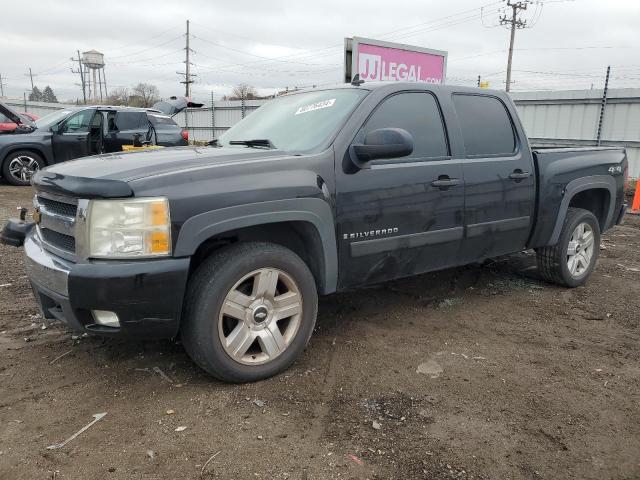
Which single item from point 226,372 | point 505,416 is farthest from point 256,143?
point 505,416

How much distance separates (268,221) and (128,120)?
9311mm

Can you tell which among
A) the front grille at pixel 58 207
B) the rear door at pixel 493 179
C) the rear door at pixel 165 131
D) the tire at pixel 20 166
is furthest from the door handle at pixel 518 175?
the tire at pixel 20 166

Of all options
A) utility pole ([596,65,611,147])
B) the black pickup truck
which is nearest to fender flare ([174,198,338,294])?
the black pickup truck

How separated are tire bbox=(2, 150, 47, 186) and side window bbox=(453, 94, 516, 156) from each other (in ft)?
30.4

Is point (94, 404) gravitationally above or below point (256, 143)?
below

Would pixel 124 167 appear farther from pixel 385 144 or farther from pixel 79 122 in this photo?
pixel 79 122

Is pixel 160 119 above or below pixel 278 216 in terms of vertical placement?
above

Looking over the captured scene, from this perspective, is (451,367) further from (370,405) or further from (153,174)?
(153,174)

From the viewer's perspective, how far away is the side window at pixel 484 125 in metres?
4.17

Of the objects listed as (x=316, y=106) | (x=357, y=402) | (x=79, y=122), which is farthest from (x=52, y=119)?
(x=357, y=402)

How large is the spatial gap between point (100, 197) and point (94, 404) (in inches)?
44.0

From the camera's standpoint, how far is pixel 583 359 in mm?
3568

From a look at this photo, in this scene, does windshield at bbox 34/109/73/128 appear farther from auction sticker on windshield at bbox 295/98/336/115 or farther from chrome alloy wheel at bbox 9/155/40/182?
auction sticker on windshield at bbox 295/98/336/115

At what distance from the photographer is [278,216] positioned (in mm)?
3035
